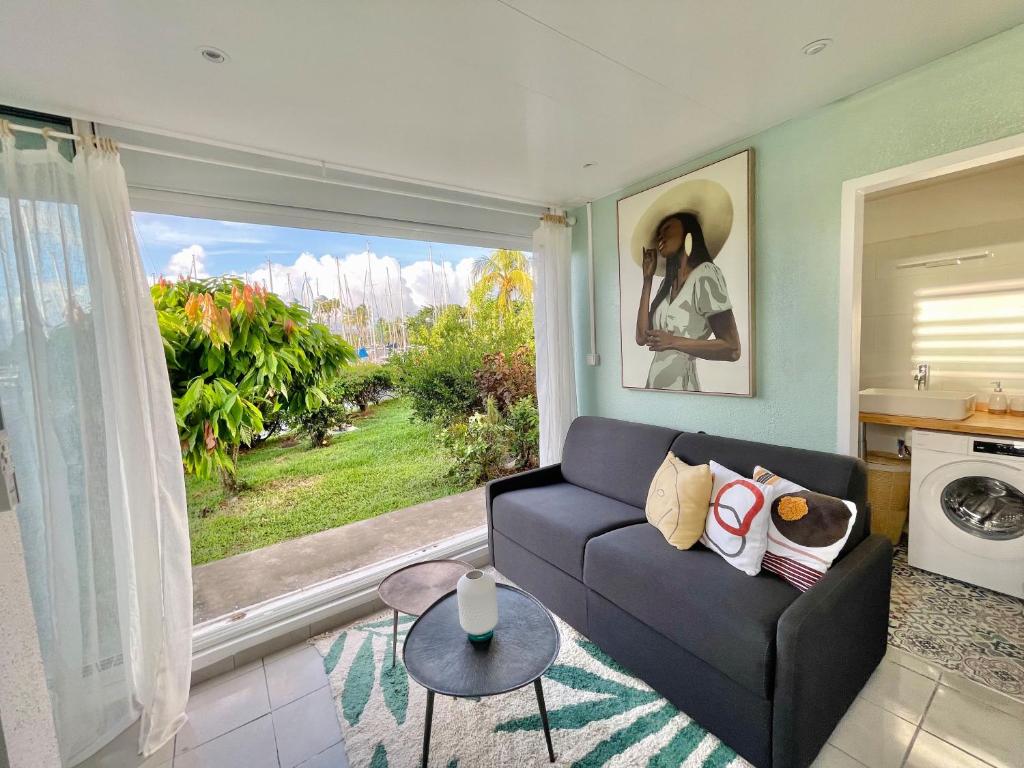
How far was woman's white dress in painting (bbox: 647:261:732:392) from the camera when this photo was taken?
2.45 m

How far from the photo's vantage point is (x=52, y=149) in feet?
5.16

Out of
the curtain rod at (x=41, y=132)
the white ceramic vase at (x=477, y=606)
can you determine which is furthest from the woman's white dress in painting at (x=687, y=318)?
the curtain rod at (x=41, y=132)

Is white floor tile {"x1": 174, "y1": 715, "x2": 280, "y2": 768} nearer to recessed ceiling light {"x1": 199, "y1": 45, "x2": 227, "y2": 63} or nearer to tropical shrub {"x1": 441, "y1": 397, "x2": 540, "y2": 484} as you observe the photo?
tropical shrub {"x1": 441, "y1": 397, "x2": 540, "y2": 484}

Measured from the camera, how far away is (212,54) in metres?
1.40

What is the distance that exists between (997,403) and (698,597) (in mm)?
2360

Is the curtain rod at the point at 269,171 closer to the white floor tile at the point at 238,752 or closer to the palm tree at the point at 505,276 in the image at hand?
the palm tree at the point at 505,276

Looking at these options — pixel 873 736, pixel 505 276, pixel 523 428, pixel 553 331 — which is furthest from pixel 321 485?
pixel 873 736

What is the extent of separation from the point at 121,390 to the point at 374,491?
178 centimetres

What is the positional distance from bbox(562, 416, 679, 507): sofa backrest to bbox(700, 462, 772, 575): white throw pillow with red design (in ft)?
1.90

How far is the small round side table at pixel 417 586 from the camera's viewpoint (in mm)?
1838

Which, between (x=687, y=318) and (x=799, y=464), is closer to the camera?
(x=799, y=464)

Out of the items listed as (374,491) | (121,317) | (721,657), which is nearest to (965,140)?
(721,657)

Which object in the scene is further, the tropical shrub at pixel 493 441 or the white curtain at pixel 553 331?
the tropical shrub at pixel 493 441

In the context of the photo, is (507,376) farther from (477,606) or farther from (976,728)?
(976,728)
